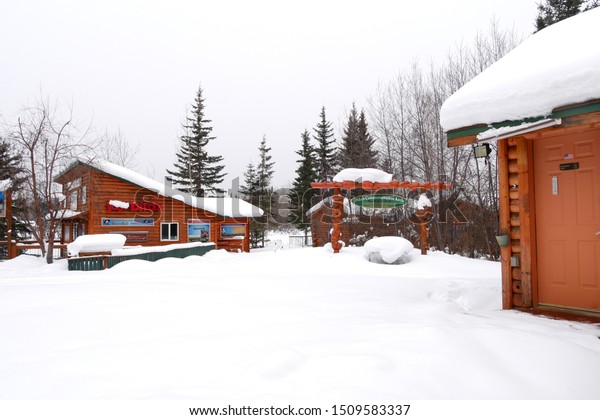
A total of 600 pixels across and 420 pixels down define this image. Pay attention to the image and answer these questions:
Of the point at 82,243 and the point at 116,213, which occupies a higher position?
the point at 116,213

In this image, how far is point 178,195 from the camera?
68.5 feet

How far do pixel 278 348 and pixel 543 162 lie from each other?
4613 mm

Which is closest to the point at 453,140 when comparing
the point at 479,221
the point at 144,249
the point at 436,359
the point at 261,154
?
the point at 436,359

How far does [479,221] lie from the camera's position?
590 inches

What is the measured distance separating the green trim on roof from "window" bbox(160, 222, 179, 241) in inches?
729

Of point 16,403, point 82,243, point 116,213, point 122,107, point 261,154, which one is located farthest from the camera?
point 122,107

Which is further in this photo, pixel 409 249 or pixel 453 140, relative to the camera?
pixel 409 249

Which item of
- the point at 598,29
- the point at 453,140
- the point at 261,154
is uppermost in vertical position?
the point at 261,154

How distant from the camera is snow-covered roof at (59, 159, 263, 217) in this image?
19250 mm

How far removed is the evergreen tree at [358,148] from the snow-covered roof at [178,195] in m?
7.64

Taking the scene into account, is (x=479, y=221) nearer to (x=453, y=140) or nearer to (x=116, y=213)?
(x=453, y=140)

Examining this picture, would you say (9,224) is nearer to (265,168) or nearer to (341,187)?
(341,187)

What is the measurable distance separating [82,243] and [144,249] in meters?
2.27

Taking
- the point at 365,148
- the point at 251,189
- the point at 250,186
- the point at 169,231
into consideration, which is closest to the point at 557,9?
the point at 365,148
